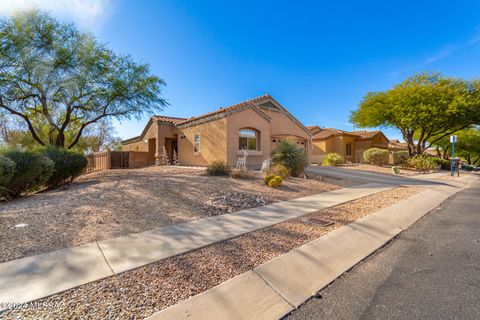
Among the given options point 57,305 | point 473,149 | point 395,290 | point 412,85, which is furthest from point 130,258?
point 473,149

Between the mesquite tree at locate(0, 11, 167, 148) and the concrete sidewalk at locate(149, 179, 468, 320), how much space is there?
13598 mm

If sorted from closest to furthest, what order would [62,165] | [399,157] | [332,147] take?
[62,165] < [399,157] < [332,147]

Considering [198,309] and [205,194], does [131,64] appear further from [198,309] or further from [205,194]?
[198,309]

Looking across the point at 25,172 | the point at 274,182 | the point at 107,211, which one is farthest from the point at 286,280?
the point at 25,172

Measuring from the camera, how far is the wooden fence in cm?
1805

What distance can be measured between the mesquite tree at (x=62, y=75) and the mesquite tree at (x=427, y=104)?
2326 cm

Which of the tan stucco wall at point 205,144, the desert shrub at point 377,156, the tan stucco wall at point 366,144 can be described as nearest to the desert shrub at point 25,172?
the tan stucco wall at point 205,144

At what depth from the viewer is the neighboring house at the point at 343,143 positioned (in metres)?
28.5

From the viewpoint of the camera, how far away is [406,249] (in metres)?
3.86

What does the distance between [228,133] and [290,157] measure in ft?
14.1

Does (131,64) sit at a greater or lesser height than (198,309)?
greater

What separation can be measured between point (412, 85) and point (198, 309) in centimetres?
2945

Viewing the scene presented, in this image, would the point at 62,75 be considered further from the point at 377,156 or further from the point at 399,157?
the point at 399,157

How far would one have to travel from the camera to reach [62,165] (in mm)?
8875
